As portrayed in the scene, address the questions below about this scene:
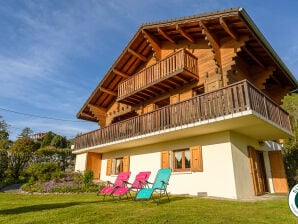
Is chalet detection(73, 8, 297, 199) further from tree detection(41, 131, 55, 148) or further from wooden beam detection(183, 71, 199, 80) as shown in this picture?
tree detection(41, 131, 55, 148)

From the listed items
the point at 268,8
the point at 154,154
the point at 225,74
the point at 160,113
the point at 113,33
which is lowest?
the point at 154,154

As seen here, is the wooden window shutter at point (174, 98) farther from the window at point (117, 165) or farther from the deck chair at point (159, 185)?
the window at point (117, 165)

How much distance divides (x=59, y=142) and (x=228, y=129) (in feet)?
93.3

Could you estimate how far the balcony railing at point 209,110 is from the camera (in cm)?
873

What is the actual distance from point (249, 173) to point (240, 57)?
620 centimetres

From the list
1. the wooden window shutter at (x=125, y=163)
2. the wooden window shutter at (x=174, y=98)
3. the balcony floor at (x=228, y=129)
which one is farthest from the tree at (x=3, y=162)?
the wooden window shutter at (x=174, y=98)

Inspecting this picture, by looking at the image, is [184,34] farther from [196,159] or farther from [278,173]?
[278,173]

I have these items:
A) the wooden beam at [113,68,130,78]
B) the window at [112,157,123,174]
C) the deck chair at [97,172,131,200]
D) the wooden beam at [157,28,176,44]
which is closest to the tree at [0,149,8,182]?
the window at [112,157,123,174]

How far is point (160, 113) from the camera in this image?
472 inches

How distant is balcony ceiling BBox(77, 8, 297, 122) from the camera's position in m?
10.5

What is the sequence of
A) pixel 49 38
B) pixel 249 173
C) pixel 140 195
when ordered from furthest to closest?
pixel 49 38 → pixel 249 173 → pixel 140 195

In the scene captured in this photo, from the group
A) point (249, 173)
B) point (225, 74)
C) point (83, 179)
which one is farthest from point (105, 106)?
point (249, 173)

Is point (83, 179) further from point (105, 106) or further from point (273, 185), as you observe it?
point (273, 185)

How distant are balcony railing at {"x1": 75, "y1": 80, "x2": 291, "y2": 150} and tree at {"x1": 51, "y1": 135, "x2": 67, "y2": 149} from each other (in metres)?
21.3
